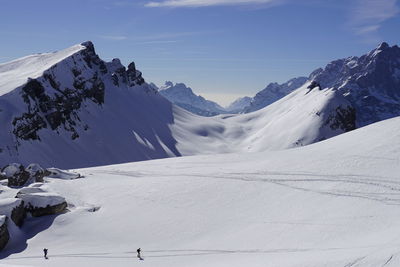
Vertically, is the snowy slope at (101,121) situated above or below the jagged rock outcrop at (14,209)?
above

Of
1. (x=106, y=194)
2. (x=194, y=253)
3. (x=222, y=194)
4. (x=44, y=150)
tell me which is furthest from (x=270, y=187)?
(x=44, y=150)

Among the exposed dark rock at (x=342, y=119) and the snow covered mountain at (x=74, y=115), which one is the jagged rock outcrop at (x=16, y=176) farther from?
the exposed dark rock at (x=342, y=119)

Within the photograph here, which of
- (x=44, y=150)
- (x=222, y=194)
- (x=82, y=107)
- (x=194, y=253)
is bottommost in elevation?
(x=194, y=253)

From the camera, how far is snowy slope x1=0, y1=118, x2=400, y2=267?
23.3m

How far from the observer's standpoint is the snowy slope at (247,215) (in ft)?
76.3

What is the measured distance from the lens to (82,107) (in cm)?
14175

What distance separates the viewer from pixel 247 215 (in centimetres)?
3066

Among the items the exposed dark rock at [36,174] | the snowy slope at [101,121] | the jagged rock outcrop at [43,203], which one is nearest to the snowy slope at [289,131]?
the snowy slope at [101,121]

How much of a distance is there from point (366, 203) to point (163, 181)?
2093 cm

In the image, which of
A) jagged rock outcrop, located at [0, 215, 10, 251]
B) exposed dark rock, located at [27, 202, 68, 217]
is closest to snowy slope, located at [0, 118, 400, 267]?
jagged rock outcrop, located at [0, 215, 10, 251]

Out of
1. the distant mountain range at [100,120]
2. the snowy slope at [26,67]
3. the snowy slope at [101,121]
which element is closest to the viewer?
the snowy slope at [101,121]

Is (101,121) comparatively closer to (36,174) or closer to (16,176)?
(36,174)

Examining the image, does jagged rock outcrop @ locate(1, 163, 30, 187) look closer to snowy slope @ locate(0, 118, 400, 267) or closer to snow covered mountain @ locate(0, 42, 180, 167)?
snowy slope @ locate(0, 118, 400, 267)

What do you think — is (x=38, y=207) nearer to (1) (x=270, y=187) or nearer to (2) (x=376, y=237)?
(1) (x=270, y=187)
